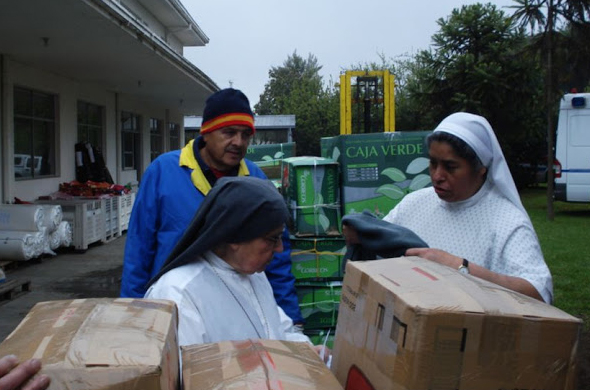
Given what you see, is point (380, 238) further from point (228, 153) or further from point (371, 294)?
point (228, 153)

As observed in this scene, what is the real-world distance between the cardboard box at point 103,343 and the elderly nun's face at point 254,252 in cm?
55

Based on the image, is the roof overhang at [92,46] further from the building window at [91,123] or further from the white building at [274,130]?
the white building at [274,130]

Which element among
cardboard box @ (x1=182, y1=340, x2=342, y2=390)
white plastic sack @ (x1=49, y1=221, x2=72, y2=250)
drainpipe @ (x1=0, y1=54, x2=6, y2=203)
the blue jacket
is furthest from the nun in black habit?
drainpipe @ (x1=0, y1=54, x2=6, y2=203)

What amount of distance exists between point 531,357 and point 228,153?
1.93m

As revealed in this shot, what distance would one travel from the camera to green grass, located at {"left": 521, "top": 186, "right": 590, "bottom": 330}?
637 cm

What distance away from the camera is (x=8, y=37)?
8422 mm

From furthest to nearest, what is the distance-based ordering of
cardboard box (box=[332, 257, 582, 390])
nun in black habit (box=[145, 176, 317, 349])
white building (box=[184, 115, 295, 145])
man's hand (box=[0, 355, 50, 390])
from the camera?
white building (box=[184, 115, 295, 145]) → nun in black habit (box=[145, 176, 317, 349]) → cardboard box (box=[332, 257, 582, 390]) → man's hand (box=[0, 355, 50, 390])

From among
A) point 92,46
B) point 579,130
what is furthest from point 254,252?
point 579,130

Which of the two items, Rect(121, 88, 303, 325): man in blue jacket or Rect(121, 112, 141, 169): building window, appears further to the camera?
Rect(121, 112, 141, 169): building window

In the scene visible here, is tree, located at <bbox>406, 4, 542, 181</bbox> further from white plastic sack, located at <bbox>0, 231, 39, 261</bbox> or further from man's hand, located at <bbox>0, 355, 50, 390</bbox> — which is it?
man's hand, located at <bbox>0, 355, 50, 390</bbox>

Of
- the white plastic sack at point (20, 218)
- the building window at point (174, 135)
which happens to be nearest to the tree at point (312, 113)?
the building window at point (174, 135)

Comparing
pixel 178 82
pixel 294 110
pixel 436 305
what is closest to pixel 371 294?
pixel 436 305

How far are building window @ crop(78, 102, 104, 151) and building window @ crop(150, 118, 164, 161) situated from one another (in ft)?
16.4

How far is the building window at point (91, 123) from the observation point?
12.8 meters
